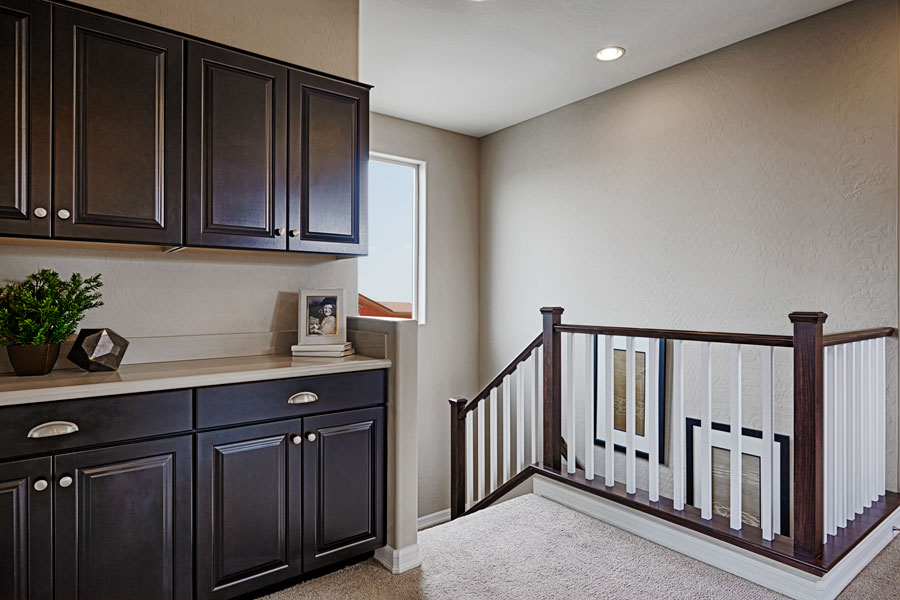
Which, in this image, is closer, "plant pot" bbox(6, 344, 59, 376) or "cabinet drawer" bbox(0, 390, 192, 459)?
"cabinet drawer" bbox(0, 390, 192, 459)

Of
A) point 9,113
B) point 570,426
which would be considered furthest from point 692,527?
point 9,113

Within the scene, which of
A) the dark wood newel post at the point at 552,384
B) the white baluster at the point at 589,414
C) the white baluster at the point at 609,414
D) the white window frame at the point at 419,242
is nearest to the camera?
the white baluster at the point at 609,414

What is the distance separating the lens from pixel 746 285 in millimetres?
3193

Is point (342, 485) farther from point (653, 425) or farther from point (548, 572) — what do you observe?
point (653, 425)

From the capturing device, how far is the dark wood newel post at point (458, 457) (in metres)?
3.88

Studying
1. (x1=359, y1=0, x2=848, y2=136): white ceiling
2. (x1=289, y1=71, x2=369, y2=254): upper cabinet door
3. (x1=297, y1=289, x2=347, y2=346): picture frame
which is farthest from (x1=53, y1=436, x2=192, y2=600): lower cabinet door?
(x1=359, y1=0, x2=848, y2=136): white ceiling

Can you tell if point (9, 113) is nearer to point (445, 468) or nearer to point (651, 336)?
point (651, 336)

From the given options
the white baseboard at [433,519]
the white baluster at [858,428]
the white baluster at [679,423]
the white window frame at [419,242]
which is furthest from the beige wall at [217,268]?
the white baseboard at [433,519]

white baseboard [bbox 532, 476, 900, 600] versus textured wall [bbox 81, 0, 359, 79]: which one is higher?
textured wall [bbox 81, 0, 359, 79]

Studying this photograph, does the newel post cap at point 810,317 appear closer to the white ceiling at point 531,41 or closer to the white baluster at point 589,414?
the white baluster at point 589,414

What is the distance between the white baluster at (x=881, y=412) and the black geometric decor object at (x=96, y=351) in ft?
11.1

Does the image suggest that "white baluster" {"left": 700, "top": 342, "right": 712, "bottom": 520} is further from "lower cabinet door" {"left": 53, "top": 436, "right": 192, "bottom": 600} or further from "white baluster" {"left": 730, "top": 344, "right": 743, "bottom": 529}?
"lower cabinet door" {"left": 53, "top": 436, "right": 192, "bottom": 600}

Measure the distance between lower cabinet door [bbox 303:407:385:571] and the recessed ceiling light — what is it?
8.45 ft

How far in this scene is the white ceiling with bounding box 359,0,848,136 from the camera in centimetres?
284
